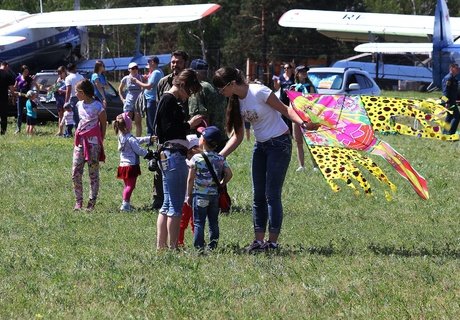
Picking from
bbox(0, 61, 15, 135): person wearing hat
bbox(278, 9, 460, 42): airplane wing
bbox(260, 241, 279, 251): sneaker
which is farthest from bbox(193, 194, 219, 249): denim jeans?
bbox(278, 9, 460, 42): airplane wing

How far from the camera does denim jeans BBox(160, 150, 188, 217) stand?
917 centimetres

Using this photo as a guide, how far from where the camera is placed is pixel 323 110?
977cm

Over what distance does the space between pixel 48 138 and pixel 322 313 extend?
17539mm

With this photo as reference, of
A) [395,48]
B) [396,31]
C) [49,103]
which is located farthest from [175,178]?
[395,48]

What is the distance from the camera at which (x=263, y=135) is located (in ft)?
30.7

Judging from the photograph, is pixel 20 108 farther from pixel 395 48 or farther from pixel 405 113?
pixel 395 48

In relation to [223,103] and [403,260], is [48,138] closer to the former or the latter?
[223,103]

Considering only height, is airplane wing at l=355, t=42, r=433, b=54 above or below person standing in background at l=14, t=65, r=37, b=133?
below

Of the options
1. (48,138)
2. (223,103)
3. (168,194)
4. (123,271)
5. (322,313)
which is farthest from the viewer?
(48,138)

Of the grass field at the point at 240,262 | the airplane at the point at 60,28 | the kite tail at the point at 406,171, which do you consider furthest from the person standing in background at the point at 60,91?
the kite tail at the point at 406,171

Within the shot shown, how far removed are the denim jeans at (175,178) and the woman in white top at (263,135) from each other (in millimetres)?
505

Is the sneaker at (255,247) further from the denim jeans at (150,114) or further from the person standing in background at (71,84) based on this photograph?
the person standing in background at (71,84)

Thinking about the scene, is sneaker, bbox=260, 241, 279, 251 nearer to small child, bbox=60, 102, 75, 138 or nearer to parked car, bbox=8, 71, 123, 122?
small child, bbox=60, 102, 75, 138

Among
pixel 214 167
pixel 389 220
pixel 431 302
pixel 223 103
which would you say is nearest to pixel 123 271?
pixel 214 167
